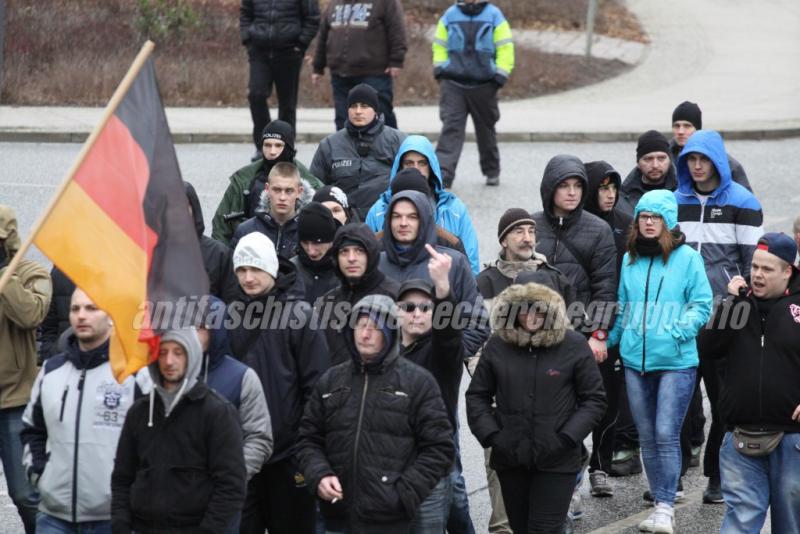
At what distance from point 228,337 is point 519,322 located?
4.83ft

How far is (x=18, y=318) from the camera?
8.54 meters

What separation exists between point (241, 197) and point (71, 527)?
3.80m

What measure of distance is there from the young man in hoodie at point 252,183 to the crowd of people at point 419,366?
0.6 inches

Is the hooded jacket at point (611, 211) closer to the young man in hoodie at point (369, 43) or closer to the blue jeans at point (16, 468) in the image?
the blue jeans at point (16, 468)

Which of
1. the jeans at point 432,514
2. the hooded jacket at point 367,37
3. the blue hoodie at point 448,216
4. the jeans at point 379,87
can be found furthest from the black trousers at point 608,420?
the hooded jacket at point 367,37

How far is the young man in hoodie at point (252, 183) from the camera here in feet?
35.6

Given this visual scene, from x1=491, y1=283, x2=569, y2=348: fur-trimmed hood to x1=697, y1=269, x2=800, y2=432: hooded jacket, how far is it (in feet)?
3.21

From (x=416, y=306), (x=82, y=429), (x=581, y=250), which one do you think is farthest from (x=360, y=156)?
(x=82, y=429)

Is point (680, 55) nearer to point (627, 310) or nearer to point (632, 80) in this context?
point (632, 80)

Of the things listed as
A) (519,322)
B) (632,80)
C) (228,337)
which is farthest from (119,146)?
(632,80)

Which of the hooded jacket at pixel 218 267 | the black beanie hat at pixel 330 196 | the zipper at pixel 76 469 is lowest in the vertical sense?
the zipper at pixel 76 469

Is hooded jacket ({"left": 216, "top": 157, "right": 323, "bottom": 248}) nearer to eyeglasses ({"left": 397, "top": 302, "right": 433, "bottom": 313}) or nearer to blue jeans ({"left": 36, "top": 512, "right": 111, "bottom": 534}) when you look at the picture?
eyeglasses ({"left": 397, "top": 302, "right": 433, "bottom": 313})

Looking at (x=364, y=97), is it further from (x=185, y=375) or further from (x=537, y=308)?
(x=185, y=375)

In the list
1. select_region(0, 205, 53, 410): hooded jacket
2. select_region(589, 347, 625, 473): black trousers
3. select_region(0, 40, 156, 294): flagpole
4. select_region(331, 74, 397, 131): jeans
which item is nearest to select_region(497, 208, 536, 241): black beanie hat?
select_region(589, 347, 625, 473): black trousers
